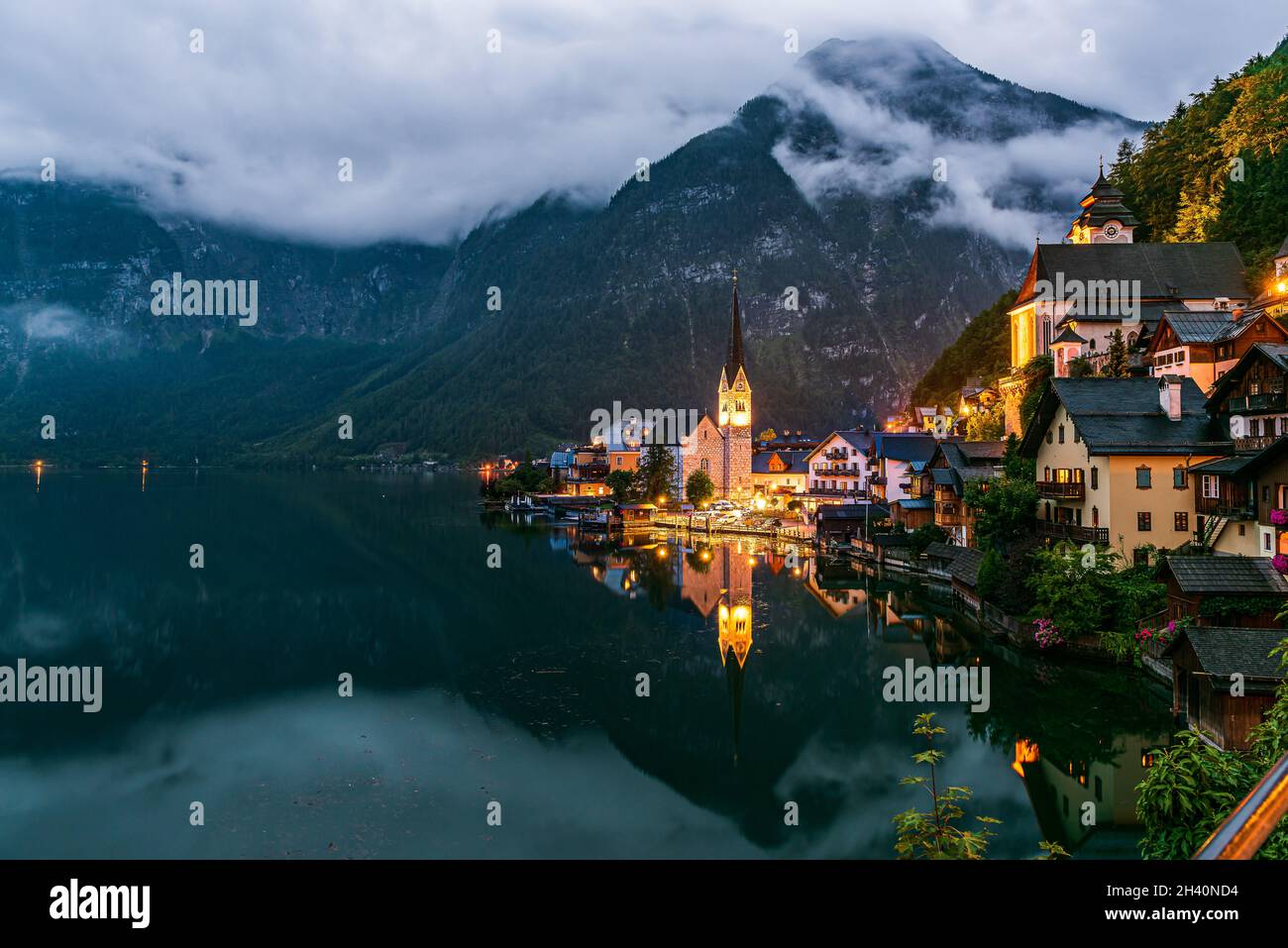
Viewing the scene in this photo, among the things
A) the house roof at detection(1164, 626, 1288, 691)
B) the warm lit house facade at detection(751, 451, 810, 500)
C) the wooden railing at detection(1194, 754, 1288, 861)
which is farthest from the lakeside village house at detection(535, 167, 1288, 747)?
the wooden railing at detection(1194, 754, 1288, 861)

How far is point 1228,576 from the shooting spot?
23.3 m

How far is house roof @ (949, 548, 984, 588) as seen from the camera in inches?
1524

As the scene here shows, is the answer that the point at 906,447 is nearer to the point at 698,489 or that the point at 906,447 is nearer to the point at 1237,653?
the point at 698,489

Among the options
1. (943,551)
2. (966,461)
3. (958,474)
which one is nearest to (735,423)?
(966,461)

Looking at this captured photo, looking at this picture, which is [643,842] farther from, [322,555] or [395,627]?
[322,555]

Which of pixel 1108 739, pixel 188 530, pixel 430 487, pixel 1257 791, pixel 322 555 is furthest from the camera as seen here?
pixel 430 487

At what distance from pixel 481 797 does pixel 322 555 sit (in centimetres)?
4522

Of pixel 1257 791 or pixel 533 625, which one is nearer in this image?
pixel 1257 791

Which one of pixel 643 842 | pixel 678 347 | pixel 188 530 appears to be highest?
pixel 678 347

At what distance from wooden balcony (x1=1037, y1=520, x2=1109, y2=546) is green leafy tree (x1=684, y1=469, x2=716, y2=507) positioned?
56.5 meters

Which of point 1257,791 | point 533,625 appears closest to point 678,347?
point 533,625

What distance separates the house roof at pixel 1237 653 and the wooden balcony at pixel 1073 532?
10.8m

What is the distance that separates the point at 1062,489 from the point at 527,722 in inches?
851

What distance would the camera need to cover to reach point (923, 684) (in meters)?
29.3
